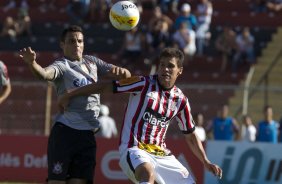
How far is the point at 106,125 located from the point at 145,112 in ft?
31.5

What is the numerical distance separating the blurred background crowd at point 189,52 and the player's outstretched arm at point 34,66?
29.6 feet

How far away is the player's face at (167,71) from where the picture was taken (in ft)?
29.4

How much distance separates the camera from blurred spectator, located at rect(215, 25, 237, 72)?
76.4 feet

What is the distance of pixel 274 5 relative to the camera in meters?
26.0

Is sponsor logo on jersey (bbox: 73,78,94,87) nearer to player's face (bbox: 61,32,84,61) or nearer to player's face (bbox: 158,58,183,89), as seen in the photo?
player's face (bbox: 61,32,84,61)

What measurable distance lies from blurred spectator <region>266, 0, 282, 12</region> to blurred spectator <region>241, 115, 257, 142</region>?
8052 mm

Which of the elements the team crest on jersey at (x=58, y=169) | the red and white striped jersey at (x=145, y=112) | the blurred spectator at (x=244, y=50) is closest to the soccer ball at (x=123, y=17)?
the red and white striped jersey at (x=145, y=112)

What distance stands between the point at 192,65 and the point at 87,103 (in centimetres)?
1414

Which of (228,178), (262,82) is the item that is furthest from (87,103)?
(262,82)

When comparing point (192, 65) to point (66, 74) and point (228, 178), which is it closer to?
point (228, 178)

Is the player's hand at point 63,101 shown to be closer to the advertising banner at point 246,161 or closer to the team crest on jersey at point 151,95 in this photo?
the team crest on jersey at point 151,95

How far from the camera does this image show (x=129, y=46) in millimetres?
23547

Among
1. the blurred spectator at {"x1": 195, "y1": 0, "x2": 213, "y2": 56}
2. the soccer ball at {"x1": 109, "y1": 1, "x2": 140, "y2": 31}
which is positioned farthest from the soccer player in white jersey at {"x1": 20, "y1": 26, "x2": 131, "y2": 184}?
the blurred spectator at {"x1": 195, "y1": 0, "x2": 213, "y2": 56}

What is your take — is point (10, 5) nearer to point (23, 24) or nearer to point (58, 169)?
point (23, 24)
